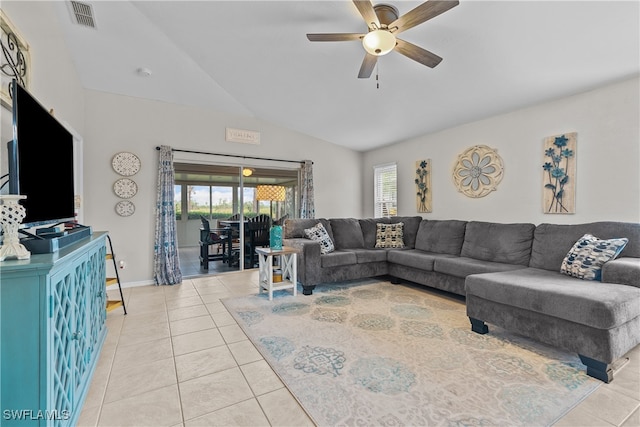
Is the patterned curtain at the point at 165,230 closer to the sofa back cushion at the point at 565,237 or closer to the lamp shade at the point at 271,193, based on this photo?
the lamp shade at the point at 271,193

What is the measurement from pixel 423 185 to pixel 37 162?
4.93m

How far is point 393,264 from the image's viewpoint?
4301mm

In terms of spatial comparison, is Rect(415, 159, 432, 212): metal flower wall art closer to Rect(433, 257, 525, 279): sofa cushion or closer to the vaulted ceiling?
the vaulted ceiling

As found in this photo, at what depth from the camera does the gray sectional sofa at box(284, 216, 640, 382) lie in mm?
1981

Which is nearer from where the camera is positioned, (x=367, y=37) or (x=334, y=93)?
(x=367, y=37)

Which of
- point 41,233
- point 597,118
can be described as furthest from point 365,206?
point 41,233

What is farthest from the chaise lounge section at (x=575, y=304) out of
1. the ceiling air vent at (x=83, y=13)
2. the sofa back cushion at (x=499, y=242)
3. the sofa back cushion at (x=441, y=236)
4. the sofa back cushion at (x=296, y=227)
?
the ceiling air vent at (x=83, y=13)

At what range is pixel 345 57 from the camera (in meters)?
3.23

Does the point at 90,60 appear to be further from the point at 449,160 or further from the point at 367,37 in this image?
the point at 449,160

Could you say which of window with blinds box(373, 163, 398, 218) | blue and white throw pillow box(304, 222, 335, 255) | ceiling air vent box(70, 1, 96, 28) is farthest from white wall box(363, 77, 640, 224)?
ceiling air vent box(70, 1, 96, 28)

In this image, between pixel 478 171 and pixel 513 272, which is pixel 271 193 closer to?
pixel 478 171

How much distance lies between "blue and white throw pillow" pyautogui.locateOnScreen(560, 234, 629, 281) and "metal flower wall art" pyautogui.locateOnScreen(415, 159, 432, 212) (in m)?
2.41

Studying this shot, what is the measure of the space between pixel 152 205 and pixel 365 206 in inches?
166

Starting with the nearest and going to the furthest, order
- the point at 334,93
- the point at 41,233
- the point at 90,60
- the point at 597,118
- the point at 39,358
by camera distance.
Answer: the point at 39,358, the point at 41,233, the point at 597,118, the point at 90,60, the point at 334,93
